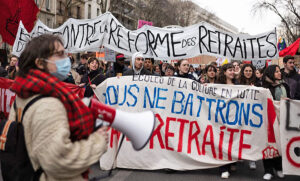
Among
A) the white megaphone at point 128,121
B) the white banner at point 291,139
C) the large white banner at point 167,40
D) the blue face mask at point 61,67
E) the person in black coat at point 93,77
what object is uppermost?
the large white banner at point 167,40

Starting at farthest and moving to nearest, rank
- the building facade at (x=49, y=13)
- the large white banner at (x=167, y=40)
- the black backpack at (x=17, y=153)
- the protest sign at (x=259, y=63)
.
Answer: the building facade at (x=49, y=13)
the protest sign at (x=259, y=63)
the large white banner at (x=167, y=40)
the black backpack at (x=17, y=153)

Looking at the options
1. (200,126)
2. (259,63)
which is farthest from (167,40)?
(259,63)

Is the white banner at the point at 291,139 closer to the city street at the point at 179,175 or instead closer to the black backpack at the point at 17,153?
the city street at the point at 179,175

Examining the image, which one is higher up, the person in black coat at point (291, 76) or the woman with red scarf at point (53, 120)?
the person in black coat at point (291, 76)

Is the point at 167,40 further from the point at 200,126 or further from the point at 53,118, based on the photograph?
the point at 53,118

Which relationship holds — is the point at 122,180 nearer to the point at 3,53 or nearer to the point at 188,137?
the point at 188,137

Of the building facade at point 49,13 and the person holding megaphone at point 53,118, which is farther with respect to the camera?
the building facade at point 49,13

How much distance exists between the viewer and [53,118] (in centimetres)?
168

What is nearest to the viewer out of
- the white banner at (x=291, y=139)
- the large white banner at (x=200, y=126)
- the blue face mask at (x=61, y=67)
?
the blue face mask at (x=61, y=67)

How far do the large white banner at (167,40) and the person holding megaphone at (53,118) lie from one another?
14.8 feet

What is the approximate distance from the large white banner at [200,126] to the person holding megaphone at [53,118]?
3.19 metres

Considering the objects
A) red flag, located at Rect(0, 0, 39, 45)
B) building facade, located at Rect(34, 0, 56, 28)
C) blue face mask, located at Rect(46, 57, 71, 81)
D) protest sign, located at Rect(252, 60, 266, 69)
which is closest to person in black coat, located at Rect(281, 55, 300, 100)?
blue face mask, located at Rect(46, 57, 71, 81)

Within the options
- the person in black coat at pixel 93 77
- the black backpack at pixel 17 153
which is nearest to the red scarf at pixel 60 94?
the black backpack at pixel 17 153

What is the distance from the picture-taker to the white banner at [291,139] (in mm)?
4527
